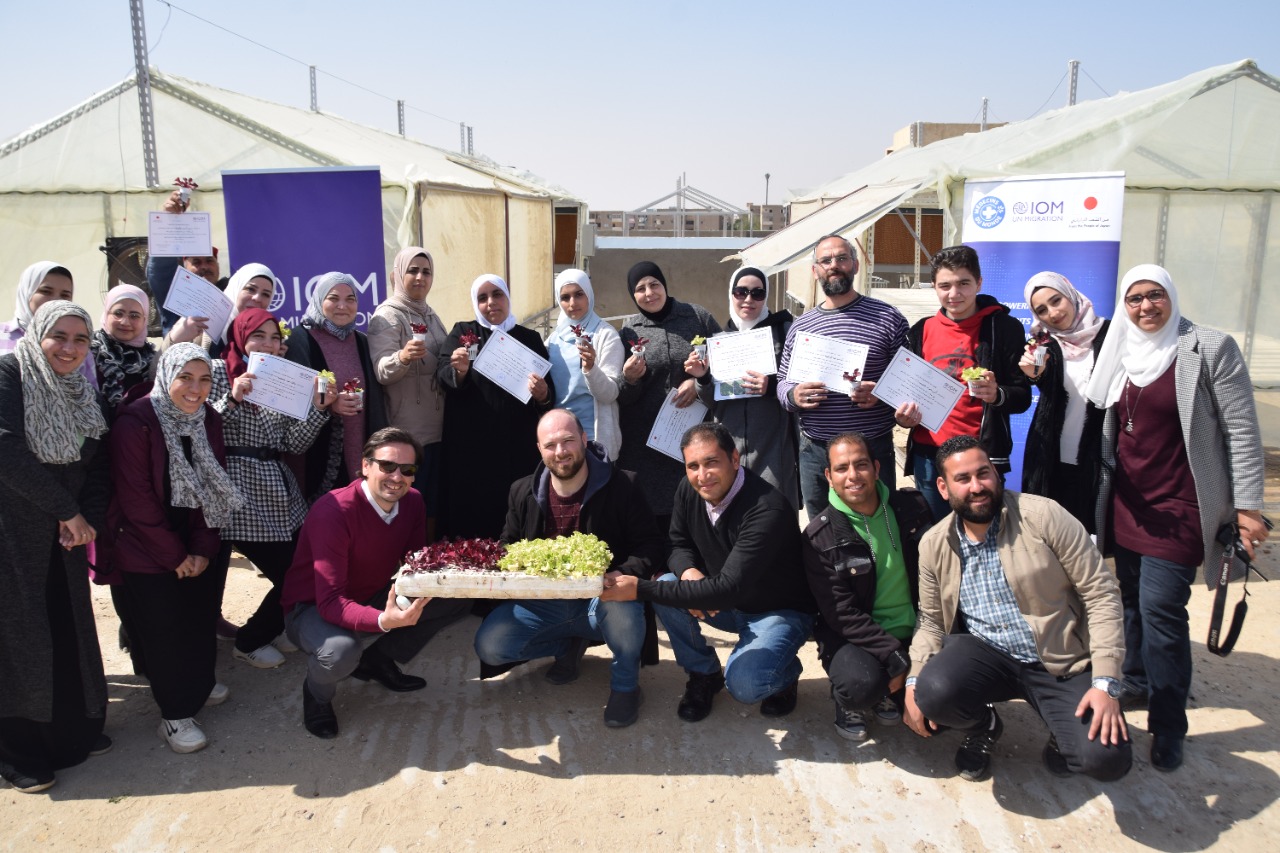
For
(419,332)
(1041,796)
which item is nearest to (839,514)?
(1041,796)

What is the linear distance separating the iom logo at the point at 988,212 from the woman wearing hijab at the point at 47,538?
5841 millimetres

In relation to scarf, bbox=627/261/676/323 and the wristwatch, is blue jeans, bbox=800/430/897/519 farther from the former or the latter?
the wristwatch

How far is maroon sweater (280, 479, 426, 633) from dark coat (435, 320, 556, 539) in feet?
2.66

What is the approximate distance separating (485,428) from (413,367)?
0.57 meters

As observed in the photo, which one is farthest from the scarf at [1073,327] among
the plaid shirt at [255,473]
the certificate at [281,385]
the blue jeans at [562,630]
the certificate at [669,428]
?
the plaid shirt at [255,473]

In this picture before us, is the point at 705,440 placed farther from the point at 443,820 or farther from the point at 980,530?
the point at 443,820

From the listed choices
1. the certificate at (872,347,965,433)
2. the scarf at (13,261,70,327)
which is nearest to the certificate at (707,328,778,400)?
the certificate at (872,347,965,433)

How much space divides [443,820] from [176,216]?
427 centimetres

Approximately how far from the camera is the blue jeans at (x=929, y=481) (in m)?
4.43

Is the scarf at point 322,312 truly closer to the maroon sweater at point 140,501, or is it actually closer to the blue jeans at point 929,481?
the maroon sweater at point 140,501

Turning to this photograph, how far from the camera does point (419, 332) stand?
4.99 meters

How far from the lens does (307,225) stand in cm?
658

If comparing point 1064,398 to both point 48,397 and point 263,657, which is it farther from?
point 48,397

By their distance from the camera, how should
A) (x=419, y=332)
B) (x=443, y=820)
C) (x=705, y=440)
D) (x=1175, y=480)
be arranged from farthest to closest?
1. (x=419, y=332)
2. (x=705, y=440)
3. (x=1175, y=480)
4. (x=443, y=820)
